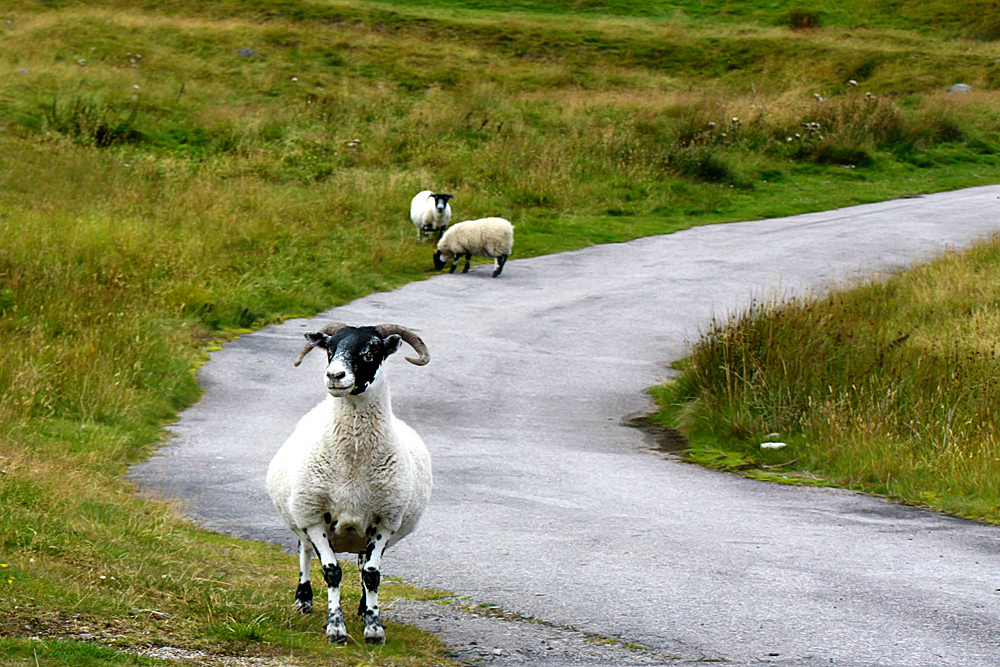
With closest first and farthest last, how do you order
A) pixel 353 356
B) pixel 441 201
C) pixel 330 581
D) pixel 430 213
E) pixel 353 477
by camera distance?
pixel 330 581
pixel 353 356
pixel 353 477
pixel 441 201
pixel 430 213

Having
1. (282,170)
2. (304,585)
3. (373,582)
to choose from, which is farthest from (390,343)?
(282,170)

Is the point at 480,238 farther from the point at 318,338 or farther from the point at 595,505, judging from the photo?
the point at 318,338

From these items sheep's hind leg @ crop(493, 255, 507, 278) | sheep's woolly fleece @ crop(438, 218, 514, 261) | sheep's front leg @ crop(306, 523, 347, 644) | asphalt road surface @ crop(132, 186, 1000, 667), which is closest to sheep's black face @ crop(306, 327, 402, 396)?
A: sheep's front leg @ crop(306, 523, 347, 644)

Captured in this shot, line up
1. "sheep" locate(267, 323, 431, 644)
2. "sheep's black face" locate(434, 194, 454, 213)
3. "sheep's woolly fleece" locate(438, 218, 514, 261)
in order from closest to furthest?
"sheep" locate(267, 323, 431, 644) → "sheep's woolly fleece" locate(438, 218, 514, 261) → "sheep's black face" locate(434, 194, 454, 213)

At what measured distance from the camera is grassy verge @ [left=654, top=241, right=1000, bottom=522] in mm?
11875

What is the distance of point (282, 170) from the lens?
2738 cm

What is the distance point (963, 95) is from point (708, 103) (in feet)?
39.2

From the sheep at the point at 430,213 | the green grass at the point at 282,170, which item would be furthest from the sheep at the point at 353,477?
the sheep at the point at 430,213

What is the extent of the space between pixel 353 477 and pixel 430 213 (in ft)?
54.6

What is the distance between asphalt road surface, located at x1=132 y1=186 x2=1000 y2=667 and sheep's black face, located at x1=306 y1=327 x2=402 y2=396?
1674 mm

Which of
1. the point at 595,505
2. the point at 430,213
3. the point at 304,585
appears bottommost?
the point at 595,505

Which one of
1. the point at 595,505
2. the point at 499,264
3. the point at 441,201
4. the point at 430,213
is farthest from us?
the point at 430,213

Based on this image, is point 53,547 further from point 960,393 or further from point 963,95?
point 963,95

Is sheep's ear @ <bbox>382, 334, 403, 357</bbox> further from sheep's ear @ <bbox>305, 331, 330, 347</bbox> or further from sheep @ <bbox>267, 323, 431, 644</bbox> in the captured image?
sheep's ear @ <bbox>305, 331, 330, 347</bbox>
